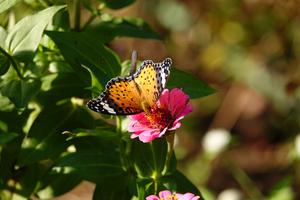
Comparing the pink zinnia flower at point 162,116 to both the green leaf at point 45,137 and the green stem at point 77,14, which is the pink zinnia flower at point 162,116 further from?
the green stem at point 77,14

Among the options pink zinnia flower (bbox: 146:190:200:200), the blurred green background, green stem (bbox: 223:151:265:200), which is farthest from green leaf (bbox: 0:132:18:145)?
green stem (bbox: 223:151:265:200)

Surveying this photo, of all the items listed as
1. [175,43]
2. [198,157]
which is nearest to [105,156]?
[198,157]

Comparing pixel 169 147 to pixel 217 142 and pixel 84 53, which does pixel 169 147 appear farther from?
pixel 217 142

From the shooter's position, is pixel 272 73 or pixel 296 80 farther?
pixel 272 73

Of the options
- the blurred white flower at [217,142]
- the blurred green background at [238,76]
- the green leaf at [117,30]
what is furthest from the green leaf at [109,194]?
the blurred green background at [238,76]

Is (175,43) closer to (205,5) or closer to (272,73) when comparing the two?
(205,5)

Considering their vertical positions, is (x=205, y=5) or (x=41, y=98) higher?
(x=205, y=5)

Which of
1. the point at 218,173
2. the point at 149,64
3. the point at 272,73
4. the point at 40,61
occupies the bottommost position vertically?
the point at 218,173
